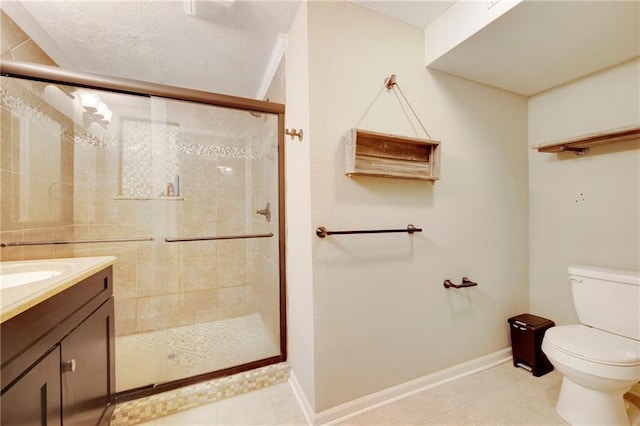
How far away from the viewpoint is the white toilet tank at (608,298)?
1.36 metres

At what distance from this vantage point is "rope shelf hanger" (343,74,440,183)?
1.31 metres

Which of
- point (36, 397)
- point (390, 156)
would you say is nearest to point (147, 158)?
point (36, 397)

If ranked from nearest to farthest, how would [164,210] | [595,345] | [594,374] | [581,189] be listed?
[594,374] < [595,345] < [581,189] < [164,210]

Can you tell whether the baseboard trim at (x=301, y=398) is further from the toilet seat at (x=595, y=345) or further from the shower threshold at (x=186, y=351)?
the toilet seat at (x=595, y=345)

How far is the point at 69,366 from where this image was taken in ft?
2.98

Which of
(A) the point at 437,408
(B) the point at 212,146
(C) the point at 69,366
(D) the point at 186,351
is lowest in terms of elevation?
(A) the point at 437,408

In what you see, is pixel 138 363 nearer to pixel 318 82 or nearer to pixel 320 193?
pixel 320 193

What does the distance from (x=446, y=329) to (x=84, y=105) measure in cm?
302

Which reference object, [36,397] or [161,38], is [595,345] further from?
[161,38]

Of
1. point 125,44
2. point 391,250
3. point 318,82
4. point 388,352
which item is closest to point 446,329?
point 388,352

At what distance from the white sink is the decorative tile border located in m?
0.81

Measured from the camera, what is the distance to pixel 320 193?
1302mm

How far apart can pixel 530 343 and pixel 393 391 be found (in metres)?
1.07

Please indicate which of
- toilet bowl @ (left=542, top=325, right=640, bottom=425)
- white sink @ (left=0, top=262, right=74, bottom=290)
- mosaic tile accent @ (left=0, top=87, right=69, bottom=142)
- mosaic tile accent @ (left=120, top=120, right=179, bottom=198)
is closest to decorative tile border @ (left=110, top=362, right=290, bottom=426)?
white sink @ (left=0, top=262, right=74, bottom=290)
